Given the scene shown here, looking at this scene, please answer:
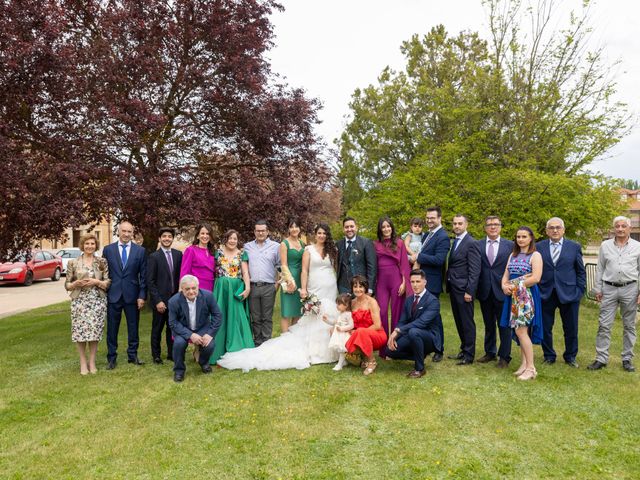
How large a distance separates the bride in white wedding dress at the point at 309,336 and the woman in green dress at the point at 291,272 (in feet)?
0.65

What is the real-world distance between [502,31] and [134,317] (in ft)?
48.9

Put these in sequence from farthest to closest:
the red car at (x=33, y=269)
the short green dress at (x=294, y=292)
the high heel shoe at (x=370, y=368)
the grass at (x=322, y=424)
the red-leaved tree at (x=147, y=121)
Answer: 1. the red car at (x=33, y=269)
2. the red-leaved tree at (x=147, y=121)
3. the short green dress at (x=294, y=292)
4. the high heel shoe at (x=370, y=368)
5. the grass at (x=322, y=424)

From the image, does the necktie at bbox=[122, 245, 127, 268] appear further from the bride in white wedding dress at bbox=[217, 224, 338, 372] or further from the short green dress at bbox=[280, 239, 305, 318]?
Answer: the short green dress at bbox=[280, 239, 305, 318]

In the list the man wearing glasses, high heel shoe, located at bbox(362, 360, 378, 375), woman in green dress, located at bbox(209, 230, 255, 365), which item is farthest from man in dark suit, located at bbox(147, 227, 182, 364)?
high heel shoe, located at bbox(362, 360, 378, 375)

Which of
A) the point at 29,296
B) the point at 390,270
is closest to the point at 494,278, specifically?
the point at 390,270

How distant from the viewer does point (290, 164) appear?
36.7 feet

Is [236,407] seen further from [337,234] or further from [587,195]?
[337,234]

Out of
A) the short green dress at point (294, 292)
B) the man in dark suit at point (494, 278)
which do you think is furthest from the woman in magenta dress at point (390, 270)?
the short green dress at point (294, 292)

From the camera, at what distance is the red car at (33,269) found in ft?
70.0

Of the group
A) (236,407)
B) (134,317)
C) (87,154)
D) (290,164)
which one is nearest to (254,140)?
(290,164)

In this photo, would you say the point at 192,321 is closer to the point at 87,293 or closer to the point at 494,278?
the point at 87,293

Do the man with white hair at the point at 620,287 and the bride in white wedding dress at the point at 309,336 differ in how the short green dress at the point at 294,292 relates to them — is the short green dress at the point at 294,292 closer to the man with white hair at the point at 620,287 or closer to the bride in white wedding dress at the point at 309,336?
the bride in white wedding dress at the point at 309,336

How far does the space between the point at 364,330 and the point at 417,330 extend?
0.68 metres

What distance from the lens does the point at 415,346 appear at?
6207mm
